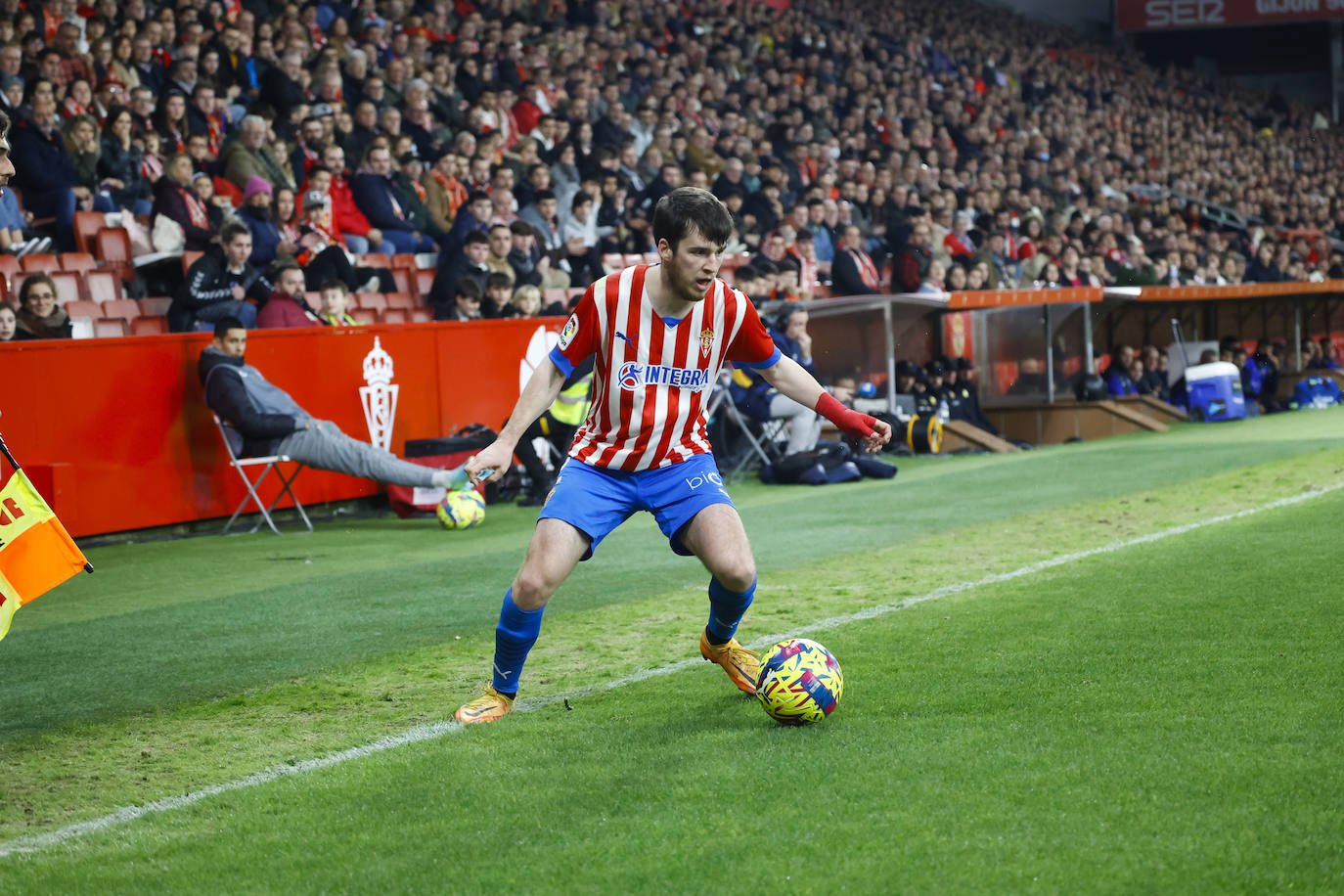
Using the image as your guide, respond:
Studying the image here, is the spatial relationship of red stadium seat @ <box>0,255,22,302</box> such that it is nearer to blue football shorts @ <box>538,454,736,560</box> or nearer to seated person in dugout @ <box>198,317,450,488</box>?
seated person in dugout @ <box>198,317,450,488</box>

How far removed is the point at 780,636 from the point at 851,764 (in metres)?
2.08

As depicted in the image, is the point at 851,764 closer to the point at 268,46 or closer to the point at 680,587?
the point at 680,587

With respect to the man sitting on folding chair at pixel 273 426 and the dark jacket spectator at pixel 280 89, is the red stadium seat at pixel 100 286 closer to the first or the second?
the man sitting on folding chair at pixel 273 426

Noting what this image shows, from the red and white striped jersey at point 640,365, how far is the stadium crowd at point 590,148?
687 centimetres

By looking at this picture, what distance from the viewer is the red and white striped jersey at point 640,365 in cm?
487

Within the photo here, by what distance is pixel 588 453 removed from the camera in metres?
4.95

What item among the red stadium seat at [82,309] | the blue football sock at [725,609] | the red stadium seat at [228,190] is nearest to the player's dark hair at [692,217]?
the blue football sock at [725,609]

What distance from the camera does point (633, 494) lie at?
4926mm

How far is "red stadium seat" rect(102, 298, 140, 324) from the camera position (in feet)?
38.4

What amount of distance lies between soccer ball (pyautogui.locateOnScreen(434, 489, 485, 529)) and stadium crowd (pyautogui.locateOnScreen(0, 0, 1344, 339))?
2.76 m

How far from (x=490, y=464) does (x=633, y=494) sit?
1.89 feet

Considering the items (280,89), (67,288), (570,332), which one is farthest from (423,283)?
(570,332)

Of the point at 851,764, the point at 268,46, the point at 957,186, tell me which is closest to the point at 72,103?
the point at 268,46

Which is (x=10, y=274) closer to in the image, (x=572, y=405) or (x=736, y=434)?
(x=572, y=405)
